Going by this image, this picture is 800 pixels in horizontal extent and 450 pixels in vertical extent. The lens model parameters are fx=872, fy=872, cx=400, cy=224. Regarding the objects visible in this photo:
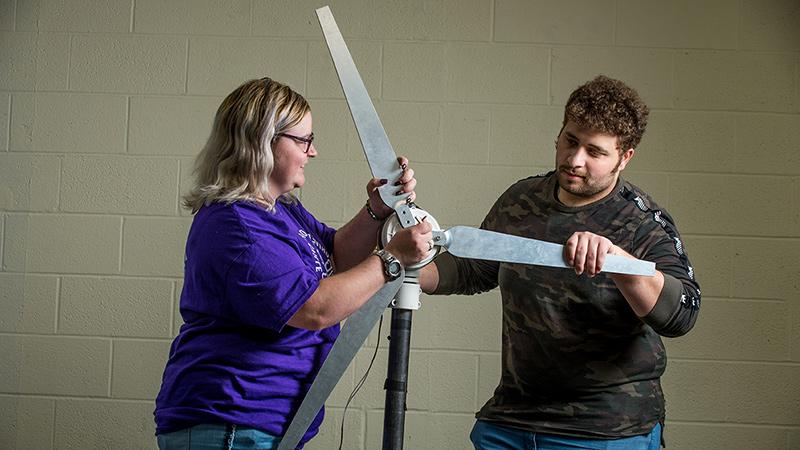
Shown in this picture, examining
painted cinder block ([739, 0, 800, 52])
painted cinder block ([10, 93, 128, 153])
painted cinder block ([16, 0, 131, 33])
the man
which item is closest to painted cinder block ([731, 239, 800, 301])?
painted cinder block ([739, 0, 800, 52])

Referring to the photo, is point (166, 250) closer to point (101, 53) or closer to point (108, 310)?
point (108, 310)

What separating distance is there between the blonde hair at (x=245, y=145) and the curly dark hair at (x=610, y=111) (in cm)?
77

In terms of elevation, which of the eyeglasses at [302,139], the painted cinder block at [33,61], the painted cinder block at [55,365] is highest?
the painted cinder block at [33,61]

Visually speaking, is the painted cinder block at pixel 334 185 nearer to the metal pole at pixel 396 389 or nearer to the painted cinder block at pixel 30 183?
the painted cinder block at pixel 30 183

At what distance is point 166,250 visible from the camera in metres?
3.79

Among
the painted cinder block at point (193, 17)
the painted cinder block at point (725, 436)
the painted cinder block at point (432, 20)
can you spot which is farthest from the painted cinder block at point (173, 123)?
the painted cinder block at point (725, 436)

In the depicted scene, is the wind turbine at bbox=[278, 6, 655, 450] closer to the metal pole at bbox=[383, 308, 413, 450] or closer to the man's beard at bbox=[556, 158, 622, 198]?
the metal pole at bbox=[383, 308, 413, 450]

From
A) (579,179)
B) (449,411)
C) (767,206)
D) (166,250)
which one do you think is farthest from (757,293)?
(166,250)

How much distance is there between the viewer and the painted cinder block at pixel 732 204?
373 cm

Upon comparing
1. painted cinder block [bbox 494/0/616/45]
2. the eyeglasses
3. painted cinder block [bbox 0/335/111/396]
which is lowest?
painted cinder block [bbox 0/335/111/396]

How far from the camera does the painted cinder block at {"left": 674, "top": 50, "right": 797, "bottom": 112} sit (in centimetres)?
376

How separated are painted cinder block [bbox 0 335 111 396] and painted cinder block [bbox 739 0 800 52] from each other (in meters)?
3.08

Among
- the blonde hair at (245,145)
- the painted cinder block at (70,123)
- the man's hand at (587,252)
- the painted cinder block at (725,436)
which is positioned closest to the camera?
the man's hand at (587,252)

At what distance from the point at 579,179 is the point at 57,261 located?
246cm
